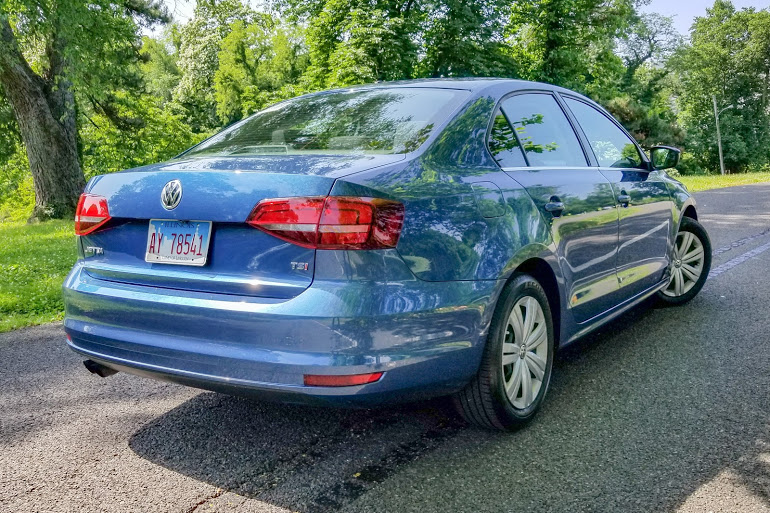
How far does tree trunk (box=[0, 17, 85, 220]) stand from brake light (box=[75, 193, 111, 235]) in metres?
13.6

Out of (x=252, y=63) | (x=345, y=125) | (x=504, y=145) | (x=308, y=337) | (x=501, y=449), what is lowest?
(x=501, y=449)

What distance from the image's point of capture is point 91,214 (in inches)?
121

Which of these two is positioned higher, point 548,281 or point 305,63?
point 305,63

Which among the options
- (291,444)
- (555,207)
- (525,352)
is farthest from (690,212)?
(291,444)

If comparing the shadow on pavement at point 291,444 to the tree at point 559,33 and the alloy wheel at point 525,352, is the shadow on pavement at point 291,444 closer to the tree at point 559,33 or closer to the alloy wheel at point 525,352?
the alloy wheel at point 525,352

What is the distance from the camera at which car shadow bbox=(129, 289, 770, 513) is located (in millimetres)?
2609

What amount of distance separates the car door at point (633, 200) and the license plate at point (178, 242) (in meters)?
2.47

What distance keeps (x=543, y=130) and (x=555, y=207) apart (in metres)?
0.56

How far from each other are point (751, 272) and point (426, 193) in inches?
218

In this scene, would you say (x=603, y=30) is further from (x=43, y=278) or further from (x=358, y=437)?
(x=358, y=437)

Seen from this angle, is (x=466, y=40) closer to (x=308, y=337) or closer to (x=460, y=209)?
(x=460, y=209)

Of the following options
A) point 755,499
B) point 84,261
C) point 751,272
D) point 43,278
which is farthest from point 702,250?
point 43,278

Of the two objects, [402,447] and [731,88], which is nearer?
[402,447]

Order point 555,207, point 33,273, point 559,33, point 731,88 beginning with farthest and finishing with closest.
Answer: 1. point 731,88
2. point 559,33
3. point 33,273
4. point 555,207
